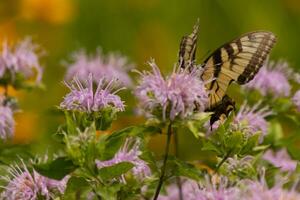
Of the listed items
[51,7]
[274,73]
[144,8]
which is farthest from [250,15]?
[274,73]

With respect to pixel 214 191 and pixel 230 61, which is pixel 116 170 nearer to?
pixel 214 191

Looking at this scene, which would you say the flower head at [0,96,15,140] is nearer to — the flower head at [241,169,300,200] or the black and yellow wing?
the black and yellow wing

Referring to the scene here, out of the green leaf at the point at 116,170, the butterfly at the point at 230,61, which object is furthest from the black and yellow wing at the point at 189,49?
the green leaf at the point at 116,170

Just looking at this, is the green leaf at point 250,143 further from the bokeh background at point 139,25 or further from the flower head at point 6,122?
the bokeh background at point 139,25

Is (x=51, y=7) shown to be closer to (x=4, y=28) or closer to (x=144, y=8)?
(x=4, y=28)

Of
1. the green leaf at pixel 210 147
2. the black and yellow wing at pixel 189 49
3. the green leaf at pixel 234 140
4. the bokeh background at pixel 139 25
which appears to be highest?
the bokeh background at pixel 139 25

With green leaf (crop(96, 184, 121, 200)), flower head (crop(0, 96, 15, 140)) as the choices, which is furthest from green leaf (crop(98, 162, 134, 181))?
flower head (crop(0, 96, 15, 140))
